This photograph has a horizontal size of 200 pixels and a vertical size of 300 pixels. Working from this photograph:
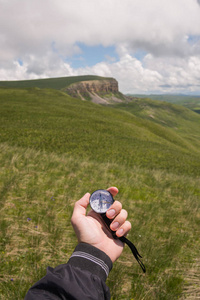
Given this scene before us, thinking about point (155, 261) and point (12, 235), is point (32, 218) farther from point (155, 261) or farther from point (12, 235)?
point (155, 261)

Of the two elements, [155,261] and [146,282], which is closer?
[146,282]

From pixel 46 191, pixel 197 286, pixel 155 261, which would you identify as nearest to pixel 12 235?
pixel 46 191

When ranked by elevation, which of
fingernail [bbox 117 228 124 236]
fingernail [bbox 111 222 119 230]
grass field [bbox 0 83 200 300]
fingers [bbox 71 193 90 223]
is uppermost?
fingers [bbox 71 193 90 223]

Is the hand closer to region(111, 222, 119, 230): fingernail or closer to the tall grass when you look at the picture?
region(111, 222, 119, 230): fingernail

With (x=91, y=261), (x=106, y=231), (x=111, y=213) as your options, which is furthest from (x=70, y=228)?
(x=91, y=261)

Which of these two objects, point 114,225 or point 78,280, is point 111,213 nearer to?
point 114,225

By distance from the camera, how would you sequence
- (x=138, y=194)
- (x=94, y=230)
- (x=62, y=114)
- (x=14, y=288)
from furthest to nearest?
(x=62, y=114), (x=138, y=194), (x=14, y=288), (x=94, y=230)

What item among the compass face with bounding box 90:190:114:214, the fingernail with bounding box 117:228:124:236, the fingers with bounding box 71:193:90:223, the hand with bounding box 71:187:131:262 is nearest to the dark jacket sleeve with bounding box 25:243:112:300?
the hand with bounding box 71:187:131:262
